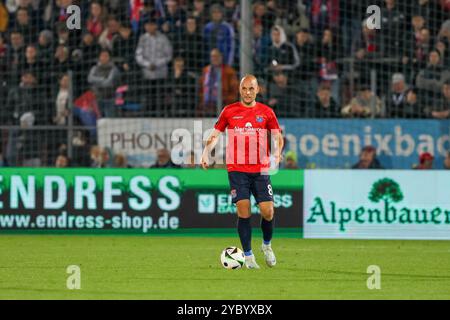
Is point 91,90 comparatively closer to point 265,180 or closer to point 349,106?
point 349,106

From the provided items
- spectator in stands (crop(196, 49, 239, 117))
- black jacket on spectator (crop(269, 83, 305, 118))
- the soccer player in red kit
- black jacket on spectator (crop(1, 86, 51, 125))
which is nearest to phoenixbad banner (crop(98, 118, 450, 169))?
spectator in stands (crop(196, 49, 239, 117))

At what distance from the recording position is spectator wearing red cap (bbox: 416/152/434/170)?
19047mm

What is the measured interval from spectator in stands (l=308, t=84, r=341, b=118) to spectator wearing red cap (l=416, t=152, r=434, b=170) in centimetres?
167

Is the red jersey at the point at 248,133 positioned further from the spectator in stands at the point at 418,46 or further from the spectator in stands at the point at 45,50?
the spectator in stands at the point at 45,50

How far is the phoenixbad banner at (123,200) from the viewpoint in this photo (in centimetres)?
1866

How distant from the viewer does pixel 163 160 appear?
744 inches

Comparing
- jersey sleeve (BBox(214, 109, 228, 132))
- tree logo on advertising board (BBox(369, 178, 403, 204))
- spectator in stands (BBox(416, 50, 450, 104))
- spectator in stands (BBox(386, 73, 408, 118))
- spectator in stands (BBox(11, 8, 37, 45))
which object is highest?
spectator in stands (BBox(11, 8, 37, 45))

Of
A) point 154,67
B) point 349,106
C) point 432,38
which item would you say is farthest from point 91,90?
point 432,38

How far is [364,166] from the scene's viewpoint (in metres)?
18.9

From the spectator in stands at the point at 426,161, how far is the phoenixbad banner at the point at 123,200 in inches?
75.1

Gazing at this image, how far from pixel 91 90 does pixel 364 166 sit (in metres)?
4.81

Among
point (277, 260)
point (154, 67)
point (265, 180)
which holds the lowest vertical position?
point (277, 260)

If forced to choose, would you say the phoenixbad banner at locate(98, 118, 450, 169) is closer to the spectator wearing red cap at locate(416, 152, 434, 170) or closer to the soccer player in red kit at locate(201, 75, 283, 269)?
the spectator wearing red cap at locate(416, 152, 434, 170)
